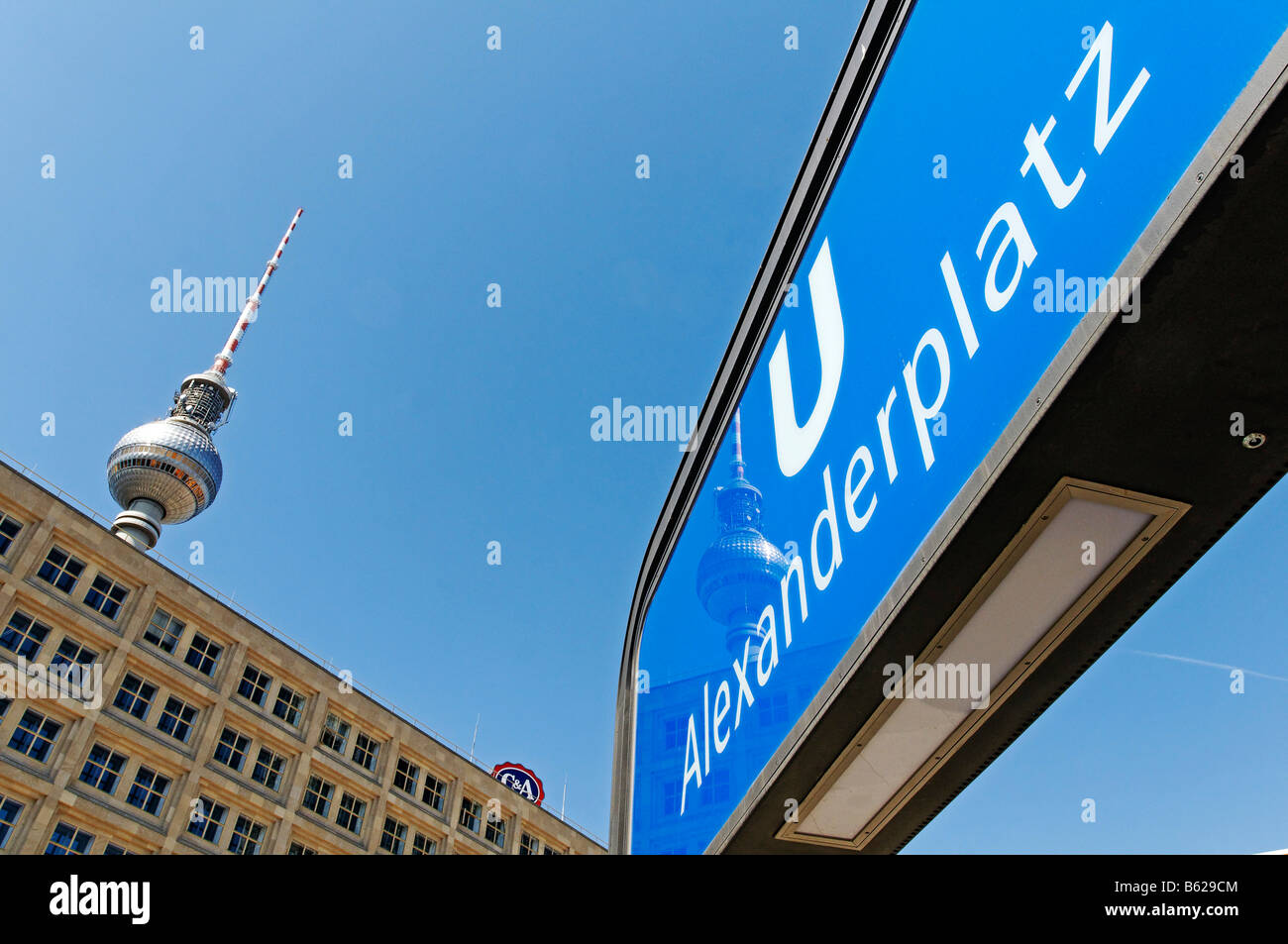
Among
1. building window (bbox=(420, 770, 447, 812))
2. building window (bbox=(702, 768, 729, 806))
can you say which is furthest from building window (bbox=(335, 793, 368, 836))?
building window (bbox=(702, 768, 729, 806))

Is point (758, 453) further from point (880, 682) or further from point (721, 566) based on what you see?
point (880, 682)

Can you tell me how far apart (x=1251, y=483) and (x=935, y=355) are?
84 cm

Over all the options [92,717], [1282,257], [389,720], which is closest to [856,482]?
[1282,257]

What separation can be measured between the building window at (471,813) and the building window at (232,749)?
614 inches

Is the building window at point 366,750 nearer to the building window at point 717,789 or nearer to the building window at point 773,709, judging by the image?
the building window at point 717,789

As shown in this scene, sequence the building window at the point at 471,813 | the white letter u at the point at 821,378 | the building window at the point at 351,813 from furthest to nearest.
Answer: the building window at the point at 471,813, the building window at the point at 351,813, the white letter u at the point at 821,378

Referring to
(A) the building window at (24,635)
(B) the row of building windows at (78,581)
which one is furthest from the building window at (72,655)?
(B) the row of building windows at (78,581)

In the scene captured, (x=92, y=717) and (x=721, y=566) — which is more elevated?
(x=92, y=717)

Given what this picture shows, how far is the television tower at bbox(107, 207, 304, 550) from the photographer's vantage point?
252 ft

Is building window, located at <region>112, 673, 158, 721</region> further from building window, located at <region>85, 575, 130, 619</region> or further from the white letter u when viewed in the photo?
the white letter u

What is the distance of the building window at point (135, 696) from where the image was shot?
41.7 metres

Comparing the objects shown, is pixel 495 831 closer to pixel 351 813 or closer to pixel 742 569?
pixel 351 813

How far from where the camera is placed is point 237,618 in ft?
158

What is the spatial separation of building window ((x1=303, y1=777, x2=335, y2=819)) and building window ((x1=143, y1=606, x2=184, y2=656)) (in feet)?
34.4
